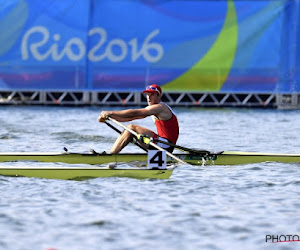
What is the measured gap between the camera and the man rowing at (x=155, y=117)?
47.8ft

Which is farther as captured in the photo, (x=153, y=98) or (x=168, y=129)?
(x=168, y=129)

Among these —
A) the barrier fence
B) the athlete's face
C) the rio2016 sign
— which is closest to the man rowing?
the athlete's face

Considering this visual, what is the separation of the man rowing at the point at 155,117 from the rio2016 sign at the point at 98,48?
22.0 metres

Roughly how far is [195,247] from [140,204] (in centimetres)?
240

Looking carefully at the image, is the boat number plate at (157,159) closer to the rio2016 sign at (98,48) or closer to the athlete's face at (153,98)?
the athlete's face at (153,98)

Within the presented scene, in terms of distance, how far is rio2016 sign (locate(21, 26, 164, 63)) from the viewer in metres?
36.7

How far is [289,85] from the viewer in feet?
119

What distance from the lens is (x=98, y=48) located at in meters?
36.7

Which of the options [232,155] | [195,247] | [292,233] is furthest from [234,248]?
[232,155]

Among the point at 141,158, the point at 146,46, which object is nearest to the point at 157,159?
the point at 141,158

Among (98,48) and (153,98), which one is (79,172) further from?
(98,48)

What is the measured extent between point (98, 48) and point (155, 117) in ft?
72.7

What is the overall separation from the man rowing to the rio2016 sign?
22.0 metres

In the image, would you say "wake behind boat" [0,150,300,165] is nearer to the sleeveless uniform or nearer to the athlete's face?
the sleeveless uniform
